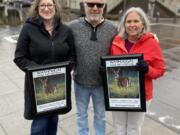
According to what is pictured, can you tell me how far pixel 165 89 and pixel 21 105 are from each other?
3.28m

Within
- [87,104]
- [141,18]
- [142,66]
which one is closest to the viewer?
[142,66]

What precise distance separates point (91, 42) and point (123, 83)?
60 cm

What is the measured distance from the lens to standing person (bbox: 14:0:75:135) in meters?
2.84

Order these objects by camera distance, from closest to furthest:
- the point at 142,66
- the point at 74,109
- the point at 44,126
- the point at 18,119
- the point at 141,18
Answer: the point at 142,66 < the point at 141,18 < the point at 44,126 < the point at 18,119 < the point at 74,109

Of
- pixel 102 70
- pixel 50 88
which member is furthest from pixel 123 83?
pixel 50 88

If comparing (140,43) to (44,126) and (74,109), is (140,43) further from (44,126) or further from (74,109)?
(74,109)

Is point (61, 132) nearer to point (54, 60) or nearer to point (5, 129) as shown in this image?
point (5, 129)

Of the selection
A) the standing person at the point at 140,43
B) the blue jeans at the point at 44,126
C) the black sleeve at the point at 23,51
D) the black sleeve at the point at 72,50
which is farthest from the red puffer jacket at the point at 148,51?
the blue jeans at the point at 44,126

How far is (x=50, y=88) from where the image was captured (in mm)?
2895

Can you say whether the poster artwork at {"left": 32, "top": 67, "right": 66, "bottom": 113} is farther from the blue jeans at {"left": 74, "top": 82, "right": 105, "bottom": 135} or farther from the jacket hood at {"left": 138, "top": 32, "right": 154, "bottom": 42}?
the jacket hood at {"left": 138, "top": 32, "right": 154, "bottom": 42}

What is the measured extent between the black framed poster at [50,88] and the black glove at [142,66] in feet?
2.54

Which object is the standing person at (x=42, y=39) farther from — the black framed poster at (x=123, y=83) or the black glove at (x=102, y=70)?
the black framed poster at (x=123, y=83)

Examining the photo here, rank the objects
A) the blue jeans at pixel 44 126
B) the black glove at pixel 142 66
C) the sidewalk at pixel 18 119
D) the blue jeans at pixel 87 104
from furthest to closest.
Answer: the sidewalk at pixel 18 119
the blue jeans at pixel 87 104
the blue jeans at pixel 44 126
the black glove at pixel 142 66

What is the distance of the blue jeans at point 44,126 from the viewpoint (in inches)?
124
